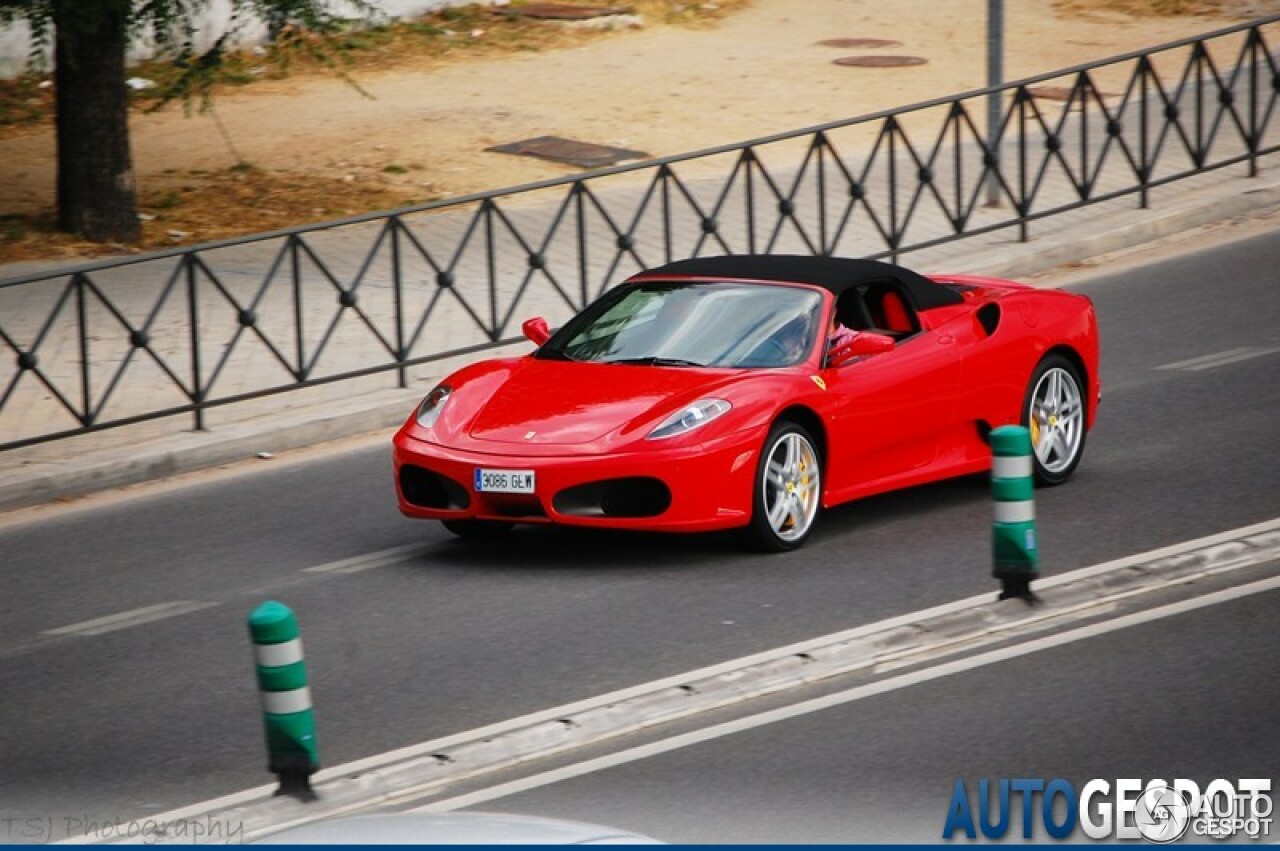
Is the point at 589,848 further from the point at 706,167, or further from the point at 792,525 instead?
the point at 706,167

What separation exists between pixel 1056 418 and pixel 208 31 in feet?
59.9

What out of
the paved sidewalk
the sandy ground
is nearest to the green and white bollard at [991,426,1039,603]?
the paved sidewalk

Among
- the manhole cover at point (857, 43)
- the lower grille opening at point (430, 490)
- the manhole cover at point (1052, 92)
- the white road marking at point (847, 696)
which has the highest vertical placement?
the manhole cover at point (1052, 92)

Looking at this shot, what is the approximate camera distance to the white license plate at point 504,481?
34.4ft

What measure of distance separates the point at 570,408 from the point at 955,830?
4.27 m

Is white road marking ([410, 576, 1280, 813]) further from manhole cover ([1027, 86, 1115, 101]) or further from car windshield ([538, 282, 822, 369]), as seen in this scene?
manhole cover ([1027, 86, 1115, 101])

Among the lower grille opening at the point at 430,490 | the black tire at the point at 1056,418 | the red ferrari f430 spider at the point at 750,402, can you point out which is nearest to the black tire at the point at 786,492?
the red ferrari f430 spider at the point at 750,402

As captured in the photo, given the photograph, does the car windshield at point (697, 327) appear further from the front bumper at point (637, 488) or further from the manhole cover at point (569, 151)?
the manhole cover at point (569, 151)

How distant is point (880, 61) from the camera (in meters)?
29.1

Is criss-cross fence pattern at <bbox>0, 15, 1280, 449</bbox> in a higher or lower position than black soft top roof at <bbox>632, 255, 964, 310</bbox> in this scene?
lower

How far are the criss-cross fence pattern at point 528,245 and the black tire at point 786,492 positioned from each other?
5259 mm

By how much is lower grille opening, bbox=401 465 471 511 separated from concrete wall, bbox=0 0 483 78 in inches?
590

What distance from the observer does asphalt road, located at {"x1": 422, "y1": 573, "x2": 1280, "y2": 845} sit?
7.18m

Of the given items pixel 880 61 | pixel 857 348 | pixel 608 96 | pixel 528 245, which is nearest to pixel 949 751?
pixel 857 348
